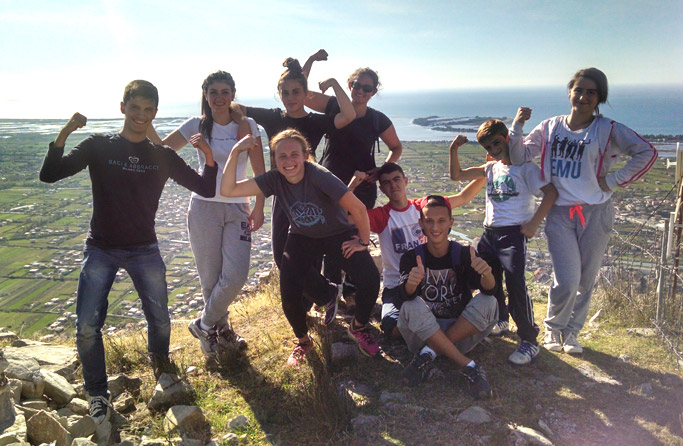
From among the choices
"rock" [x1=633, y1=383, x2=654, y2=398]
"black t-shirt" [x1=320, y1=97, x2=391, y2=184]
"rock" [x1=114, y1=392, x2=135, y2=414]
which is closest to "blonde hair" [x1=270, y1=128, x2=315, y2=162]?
"black t-shirt" [x1=320, y1=97, x2=391, y2=184]

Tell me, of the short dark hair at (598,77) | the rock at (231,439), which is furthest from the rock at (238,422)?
the short dark hair at (598,77)

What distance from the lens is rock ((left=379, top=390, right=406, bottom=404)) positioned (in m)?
3.21

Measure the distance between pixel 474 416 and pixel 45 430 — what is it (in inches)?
110

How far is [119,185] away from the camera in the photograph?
10.5 ft

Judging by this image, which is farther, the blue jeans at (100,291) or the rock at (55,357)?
the rock at (55,357)

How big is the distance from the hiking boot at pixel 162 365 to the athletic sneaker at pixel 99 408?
1.94ft

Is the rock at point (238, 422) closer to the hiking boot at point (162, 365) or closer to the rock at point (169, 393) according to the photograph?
the rock at point (169, 393)

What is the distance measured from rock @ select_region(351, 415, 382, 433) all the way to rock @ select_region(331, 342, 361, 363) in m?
0.86

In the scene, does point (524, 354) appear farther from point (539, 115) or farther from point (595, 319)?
point (539, 115)

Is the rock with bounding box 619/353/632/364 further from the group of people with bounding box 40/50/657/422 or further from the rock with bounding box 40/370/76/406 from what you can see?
the rock with bounding box 40/370/76/406

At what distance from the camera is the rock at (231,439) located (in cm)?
296

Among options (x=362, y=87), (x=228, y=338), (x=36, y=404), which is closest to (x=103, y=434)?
(x=36, y=404)

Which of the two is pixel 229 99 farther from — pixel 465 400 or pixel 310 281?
pixel 465 400

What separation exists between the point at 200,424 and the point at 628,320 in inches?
187
